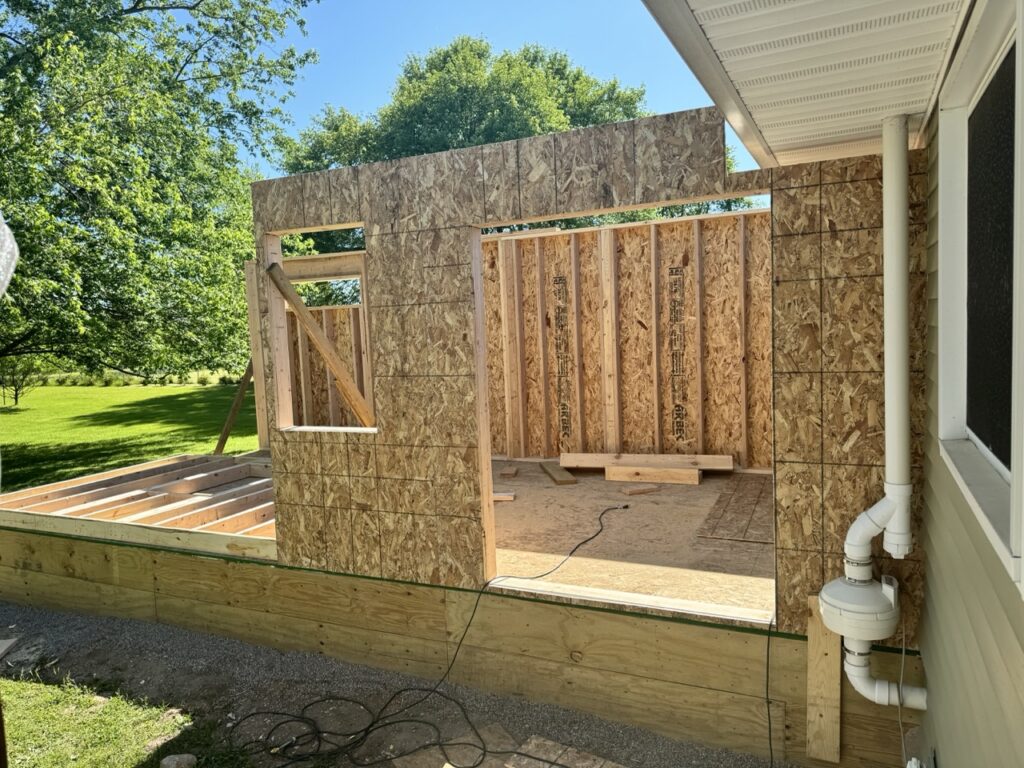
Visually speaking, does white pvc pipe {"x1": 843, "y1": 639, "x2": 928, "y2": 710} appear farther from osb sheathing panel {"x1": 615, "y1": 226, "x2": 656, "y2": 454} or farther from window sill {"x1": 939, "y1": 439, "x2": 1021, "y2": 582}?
osb sheathing panel {"x1": 615, "y1": 226, "x2": 656, "y2": 454}

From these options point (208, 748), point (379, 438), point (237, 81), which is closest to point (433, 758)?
point (208, 748)

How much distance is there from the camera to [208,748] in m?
4.18

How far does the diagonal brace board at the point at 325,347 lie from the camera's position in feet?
15.7

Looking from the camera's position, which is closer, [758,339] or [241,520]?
[241,520]

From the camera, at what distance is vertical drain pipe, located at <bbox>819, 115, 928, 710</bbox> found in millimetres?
3035

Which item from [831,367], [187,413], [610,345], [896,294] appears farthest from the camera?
[187,413]

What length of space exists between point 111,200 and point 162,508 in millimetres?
7482

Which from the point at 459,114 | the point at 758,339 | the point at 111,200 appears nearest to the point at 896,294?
the point at 758,339

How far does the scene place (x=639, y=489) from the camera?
7.41 m

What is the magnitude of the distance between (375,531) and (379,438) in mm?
654

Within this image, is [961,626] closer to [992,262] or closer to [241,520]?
[992,262]

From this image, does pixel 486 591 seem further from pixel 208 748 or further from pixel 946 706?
pixel 946 706

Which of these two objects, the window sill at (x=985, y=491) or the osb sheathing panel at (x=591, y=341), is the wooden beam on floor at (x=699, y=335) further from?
the window sill at (x=985, y=491)

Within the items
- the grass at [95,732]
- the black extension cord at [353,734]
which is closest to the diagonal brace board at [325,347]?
the black extension cord at [353,734]
